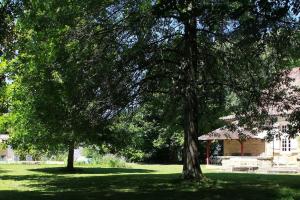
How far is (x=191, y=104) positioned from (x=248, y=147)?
28710 millimetres

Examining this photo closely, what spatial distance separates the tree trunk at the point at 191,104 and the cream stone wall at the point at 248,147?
26.5 metres

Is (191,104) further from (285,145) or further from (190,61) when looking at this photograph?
(285,145)

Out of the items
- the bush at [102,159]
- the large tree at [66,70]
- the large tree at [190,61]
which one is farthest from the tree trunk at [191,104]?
the bush at [102,159]

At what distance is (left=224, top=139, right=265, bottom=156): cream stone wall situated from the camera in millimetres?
47781

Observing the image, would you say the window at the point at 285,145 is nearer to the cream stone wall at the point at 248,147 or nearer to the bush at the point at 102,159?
the cream stone wall at the point at 248,147

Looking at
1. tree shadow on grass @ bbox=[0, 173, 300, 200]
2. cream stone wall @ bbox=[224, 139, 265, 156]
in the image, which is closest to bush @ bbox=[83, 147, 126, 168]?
cream stone wall @ bbox=[224, 139, 265, 156]

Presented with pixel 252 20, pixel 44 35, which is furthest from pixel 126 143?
pixel 252 20

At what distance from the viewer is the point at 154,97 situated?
2472 cm

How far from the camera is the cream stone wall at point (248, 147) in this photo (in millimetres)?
47781

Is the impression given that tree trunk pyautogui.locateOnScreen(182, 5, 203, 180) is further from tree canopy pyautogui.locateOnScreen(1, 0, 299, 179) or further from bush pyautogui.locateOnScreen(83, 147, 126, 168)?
bush pyautogui.locateOnScreen(83, 147, 126, 168)

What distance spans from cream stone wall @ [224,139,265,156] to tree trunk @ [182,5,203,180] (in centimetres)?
2650

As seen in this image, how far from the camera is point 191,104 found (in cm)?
2139

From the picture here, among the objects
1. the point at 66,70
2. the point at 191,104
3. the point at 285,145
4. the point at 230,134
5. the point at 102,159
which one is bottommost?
the point at 102,159

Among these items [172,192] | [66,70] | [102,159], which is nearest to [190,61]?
[66,70]
